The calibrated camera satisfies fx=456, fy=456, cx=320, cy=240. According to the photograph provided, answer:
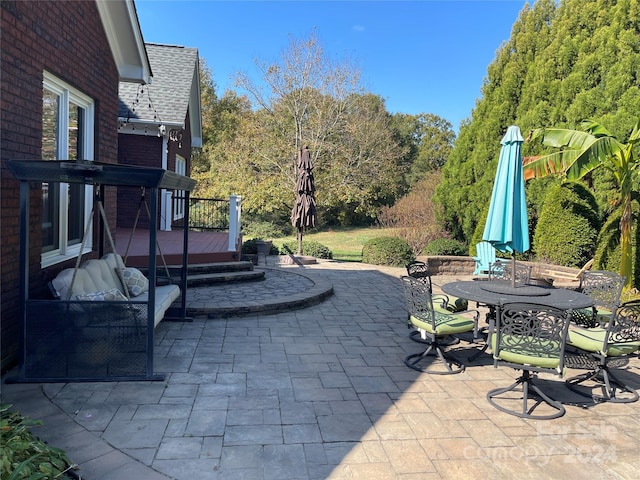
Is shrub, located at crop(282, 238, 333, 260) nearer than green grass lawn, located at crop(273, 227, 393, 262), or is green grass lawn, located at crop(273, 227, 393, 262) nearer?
shrub, located at crop(282, 238, 333, 260)

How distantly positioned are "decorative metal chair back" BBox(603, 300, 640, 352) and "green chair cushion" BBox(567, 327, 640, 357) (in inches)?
1.7

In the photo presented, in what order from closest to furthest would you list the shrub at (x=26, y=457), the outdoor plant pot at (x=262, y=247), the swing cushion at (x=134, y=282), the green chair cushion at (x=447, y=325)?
the shrub at (x=26, y=457)
the green chair cushion at (x=447, y=325)
the swing cushion at (x=134, y=282)
the outdoor plant pot at (x=262, y=247)

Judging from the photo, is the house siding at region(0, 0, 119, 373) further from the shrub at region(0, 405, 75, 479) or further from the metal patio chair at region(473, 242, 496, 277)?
the metal patio chair at region(473, 242, 496, 277)

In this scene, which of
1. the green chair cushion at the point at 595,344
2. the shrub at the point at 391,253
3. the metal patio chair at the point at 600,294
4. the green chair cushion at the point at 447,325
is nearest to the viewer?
the green chair cushion at the point at 595,344

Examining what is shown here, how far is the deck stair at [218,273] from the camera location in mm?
8812

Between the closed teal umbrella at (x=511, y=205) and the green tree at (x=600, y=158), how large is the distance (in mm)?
3841

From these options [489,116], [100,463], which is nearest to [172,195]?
[489,116]

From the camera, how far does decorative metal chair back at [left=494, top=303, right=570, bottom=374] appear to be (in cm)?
419

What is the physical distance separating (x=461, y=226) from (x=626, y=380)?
442 inches

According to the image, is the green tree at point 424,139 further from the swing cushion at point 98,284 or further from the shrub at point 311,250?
the swing cushion at point 98,284

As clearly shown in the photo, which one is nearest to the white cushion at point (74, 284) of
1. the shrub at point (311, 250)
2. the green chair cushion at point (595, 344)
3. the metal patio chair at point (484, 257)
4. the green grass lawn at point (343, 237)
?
Result: the green chair cushion at point (595, 344)

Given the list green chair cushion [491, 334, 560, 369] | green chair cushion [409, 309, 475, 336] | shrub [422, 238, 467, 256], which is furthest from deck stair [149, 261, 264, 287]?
shrub [422, 238, 467, 256]

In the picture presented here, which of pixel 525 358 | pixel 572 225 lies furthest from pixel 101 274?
pixel 572 225

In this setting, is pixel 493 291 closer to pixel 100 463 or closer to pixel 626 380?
pixel 626 380
